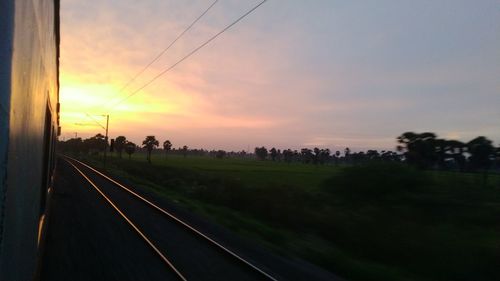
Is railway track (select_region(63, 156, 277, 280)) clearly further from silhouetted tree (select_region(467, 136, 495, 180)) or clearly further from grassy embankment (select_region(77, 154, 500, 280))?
silhouetted tree (select_region(467, 136, 495, 180))

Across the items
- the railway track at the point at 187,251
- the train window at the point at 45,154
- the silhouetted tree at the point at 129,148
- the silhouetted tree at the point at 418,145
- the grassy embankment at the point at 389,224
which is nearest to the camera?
the train window at the point at 45,154

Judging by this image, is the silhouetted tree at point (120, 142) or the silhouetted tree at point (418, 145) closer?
the silhouetted tree at point (418, 145)

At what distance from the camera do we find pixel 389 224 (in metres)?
19.2

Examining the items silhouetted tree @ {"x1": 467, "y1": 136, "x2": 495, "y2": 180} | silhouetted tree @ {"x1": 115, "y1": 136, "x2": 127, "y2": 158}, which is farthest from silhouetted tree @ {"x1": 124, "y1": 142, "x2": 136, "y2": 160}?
silhouetted tree @ {"x1": 467, "y1": 136, "x2": 495, "y2": 180}

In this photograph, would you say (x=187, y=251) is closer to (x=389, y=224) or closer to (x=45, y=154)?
(x=45, y=154)

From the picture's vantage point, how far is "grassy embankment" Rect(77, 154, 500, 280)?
48.1 ft

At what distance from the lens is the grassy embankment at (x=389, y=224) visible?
48.1ft

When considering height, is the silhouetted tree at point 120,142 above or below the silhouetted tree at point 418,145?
above

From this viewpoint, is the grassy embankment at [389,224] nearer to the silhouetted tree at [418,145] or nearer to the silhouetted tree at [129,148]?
the silhouetted tree at [418,145]

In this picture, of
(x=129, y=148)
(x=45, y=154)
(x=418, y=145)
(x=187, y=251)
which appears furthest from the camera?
(x=129, y=148)

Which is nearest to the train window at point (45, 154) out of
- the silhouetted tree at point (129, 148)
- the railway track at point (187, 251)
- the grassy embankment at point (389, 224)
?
the railway track at point (187, 251)

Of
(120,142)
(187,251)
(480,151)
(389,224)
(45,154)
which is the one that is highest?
(120,142)

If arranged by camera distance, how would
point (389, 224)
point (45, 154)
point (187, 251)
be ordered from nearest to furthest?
point (45, 154) → point (187, 251) → point (389, 224)

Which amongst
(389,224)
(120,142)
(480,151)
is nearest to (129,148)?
(120,142)
